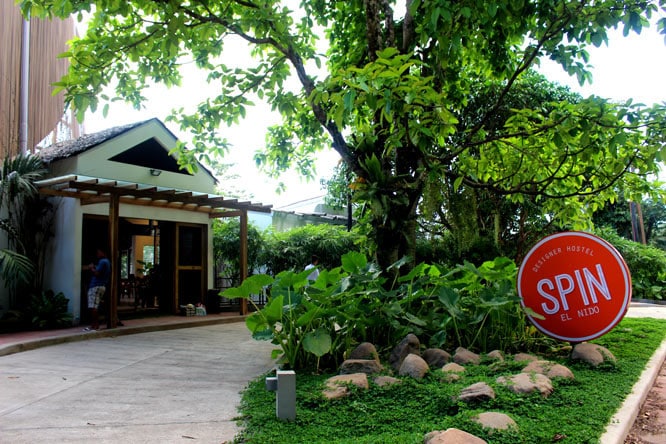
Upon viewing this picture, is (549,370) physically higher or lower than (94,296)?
lower

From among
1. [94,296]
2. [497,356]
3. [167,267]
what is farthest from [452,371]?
[167,267]

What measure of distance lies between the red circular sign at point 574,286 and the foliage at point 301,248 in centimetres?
942

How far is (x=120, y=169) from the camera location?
1109cm

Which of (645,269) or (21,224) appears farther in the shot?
(645,269)

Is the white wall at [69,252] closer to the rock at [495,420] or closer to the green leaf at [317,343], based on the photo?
the green leaf at [317,343]

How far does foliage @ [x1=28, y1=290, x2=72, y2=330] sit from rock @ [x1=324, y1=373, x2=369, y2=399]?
7.13m

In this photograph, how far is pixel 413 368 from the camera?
436cm

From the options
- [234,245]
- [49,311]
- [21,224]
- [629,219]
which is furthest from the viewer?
[629,219]

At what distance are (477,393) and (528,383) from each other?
19.5 inches

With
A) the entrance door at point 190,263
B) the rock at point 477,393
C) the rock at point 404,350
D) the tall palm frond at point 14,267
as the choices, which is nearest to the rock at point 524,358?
the rock at point 404,350

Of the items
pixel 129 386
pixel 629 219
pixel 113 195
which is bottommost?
pixel 129 386

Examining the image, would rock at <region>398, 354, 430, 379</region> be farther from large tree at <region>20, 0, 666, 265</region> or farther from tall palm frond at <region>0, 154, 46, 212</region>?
tall palm frond at <region>0, 154, 46, 212</region>

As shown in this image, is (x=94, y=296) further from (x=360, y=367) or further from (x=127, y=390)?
(x=360, y=367)

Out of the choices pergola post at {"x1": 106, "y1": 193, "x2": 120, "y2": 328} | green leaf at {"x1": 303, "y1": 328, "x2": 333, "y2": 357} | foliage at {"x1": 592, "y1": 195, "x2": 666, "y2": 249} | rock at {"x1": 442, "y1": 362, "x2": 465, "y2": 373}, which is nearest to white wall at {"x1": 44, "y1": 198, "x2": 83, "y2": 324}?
pergola post at {"x1": 106, "y1": 193, "x2": 120, "y2": 328}
